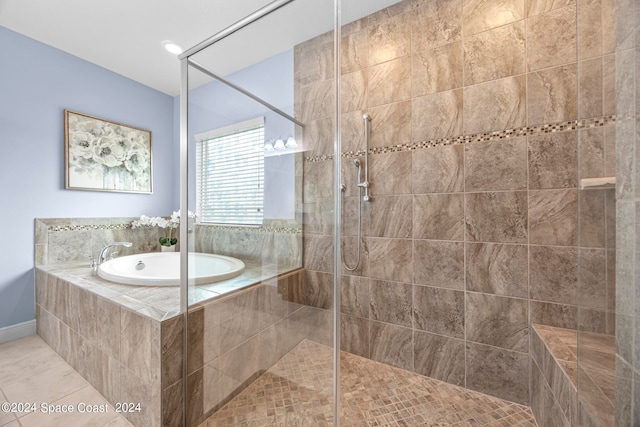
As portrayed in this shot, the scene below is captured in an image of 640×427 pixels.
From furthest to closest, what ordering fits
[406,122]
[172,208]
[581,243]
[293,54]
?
[172,208] < [406,122] < [293,54] < [581,243]

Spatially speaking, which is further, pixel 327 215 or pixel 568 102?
pixel 568 102

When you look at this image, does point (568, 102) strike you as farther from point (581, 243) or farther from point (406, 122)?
point (581, 243)

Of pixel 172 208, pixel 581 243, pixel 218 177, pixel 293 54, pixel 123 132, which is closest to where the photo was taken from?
pixel 581 243

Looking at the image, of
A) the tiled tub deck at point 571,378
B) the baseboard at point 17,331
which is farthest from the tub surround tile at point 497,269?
the baseboard at point 17,331

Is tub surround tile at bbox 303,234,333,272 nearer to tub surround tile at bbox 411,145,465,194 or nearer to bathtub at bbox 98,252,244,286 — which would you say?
bathtub at bbox 98,252,244,286

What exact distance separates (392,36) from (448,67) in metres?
0.49

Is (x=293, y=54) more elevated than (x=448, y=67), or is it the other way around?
(x=448, y=67)

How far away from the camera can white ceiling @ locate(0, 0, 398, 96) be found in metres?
1.19

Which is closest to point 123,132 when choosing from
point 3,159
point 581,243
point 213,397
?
point 3,159

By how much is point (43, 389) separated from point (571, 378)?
8.65ft

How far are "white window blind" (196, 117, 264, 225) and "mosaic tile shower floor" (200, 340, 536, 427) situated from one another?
0.74 meters

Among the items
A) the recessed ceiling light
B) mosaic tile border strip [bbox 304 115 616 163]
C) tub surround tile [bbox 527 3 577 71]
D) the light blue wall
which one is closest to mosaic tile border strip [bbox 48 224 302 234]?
the light blue wall

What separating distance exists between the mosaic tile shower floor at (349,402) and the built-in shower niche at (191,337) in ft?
0.21

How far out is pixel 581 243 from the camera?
1.96 feet
